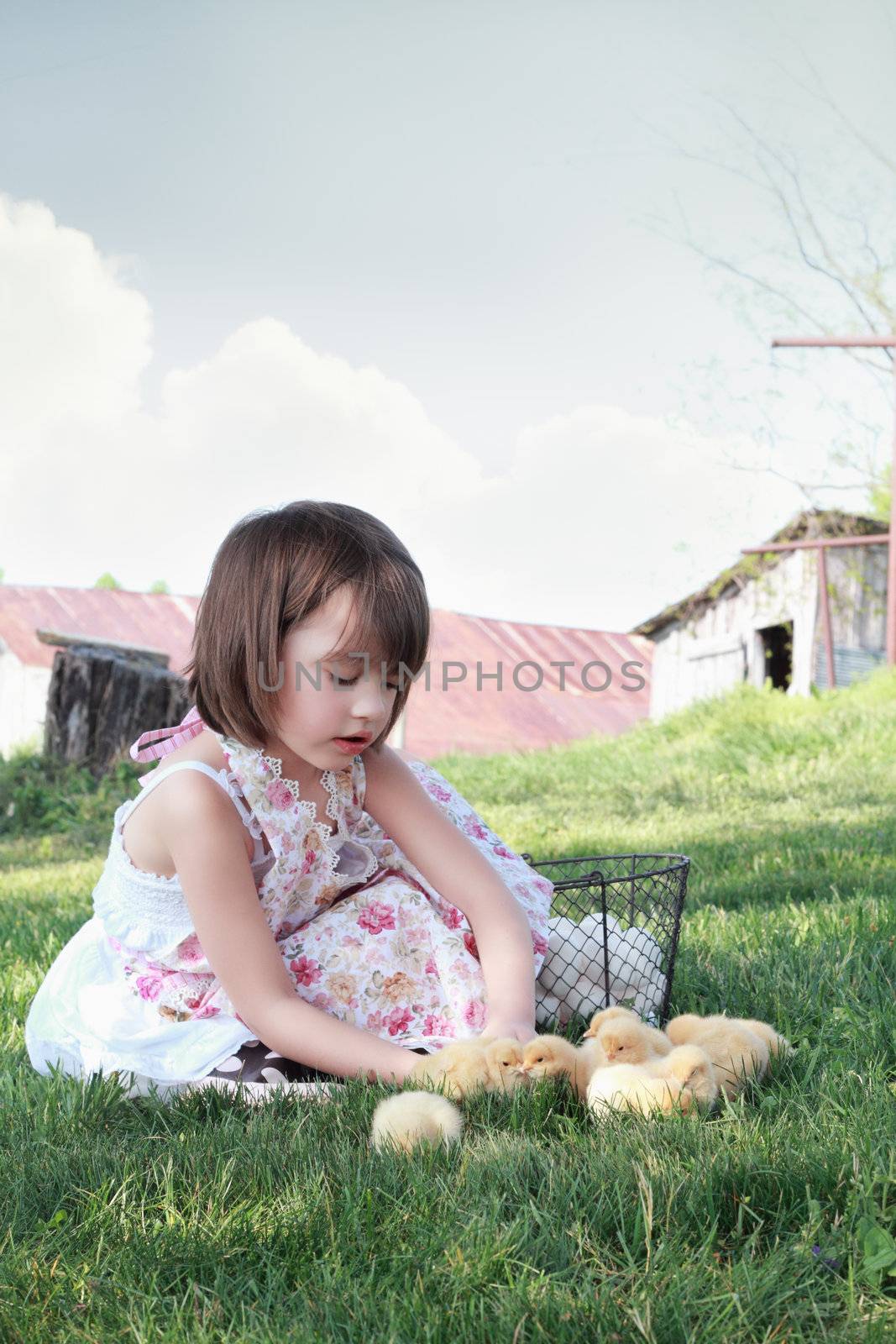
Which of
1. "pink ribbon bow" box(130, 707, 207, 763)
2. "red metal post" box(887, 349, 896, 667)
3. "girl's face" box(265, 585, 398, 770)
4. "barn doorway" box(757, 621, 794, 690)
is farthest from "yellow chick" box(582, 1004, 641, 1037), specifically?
"barn doorway" box(757, 621, 794, 690)

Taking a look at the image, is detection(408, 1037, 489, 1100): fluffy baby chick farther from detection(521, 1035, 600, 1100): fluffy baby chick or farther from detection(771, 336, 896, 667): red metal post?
detection(771, 336, 896, 667): red metal post

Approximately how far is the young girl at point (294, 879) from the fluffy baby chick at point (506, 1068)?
198 millimetres

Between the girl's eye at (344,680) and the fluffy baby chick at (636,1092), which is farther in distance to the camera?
the girl's eye at (344,680)

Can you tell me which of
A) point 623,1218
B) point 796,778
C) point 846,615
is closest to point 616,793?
point 796,778

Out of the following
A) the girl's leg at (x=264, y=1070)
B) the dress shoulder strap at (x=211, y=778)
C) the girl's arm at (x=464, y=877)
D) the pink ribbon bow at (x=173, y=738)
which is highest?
the pink ribbon bow at (x=173, y=738)

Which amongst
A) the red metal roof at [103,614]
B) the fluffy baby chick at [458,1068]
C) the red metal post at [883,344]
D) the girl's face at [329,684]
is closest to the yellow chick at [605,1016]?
the fluffy baby chick at [458,1068]

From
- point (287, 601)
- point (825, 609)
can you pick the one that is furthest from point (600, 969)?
point (825, 609)

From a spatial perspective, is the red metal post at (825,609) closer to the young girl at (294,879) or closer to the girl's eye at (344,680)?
the young girl at (294,879)

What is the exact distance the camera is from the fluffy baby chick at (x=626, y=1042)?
1659 millimetres

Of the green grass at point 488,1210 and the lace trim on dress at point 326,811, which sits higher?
the lace trim on dress at point 326,811

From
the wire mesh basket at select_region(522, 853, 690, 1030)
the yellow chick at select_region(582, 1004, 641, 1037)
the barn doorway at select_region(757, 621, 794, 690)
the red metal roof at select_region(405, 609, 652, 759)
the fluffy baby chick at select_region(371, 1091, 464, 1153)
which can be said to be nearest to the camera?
the fluffy baby chick at select_region(371, 1091, 464, 1153)

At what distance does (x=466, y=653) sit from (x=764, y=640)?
5.06m

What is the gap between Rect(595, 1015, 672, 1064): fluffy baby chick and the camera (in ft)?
5.44

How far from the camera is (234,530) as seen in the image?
2133mm
